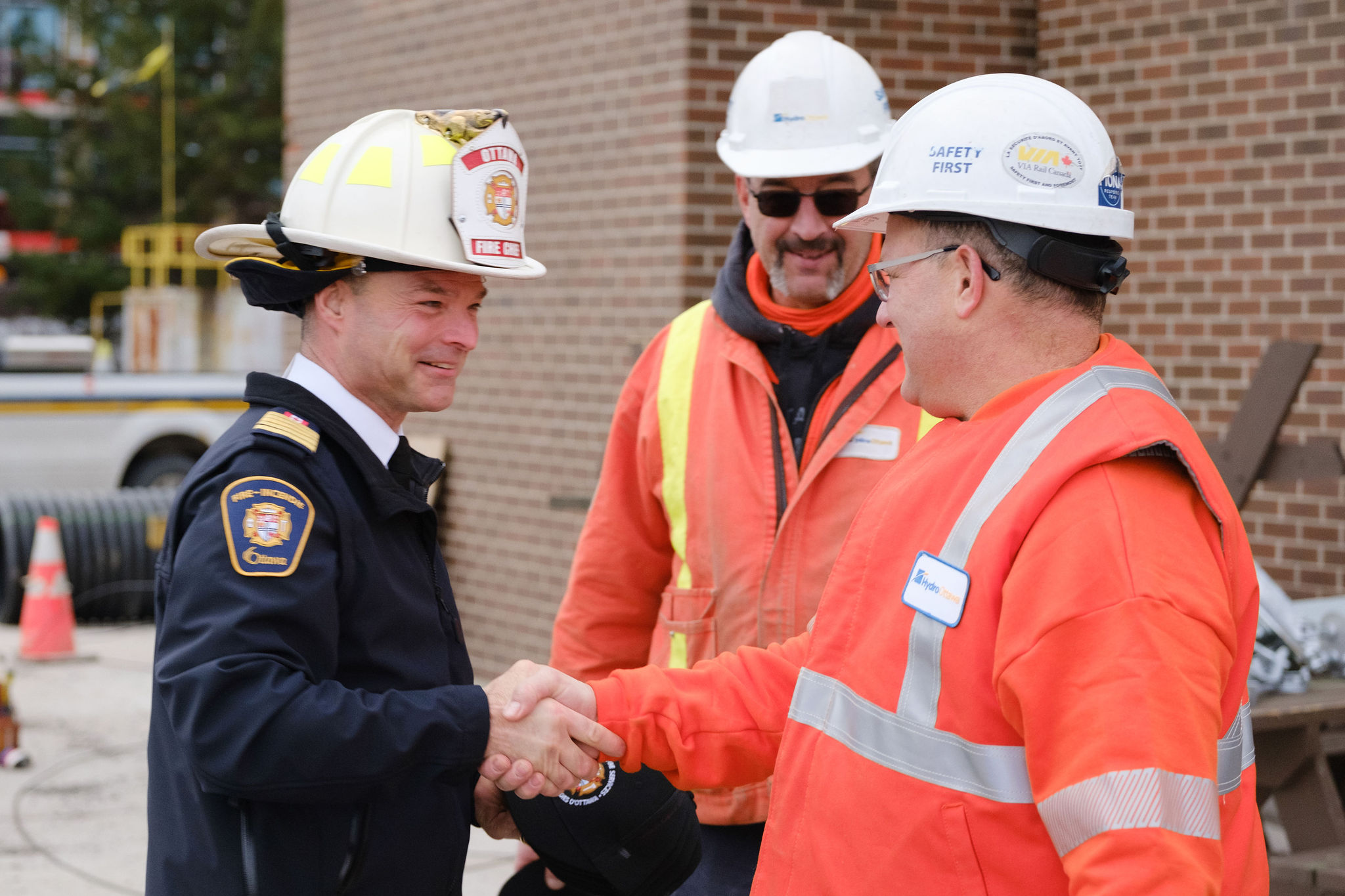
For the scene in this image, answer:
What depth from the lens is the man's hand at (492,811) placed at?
2.67 m

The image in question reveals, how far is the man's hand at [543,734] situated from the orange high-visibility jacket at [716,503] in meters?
0.41

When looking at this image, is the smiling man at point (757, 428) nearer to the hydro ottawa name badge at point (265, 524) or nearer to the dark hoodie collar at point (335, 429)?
the dark hoodie collar at point (335, 429)

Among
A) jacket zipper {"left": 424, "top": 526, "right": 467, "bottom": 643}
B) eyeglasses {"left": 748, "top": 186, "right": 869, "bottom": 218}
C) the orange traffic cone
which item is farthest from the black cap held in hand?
the orange traffic cone

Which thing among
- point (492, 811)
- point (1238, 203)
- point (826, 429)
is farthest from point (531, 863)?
point (1238, 203)

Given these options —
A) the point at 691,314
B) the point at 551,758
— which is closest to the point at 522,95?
the point at 691,314

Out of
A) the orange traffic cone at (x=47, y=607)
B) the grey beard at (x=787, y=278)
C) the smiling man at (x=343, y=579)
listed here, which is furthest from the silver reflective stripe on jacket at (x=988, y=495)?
the orange traffic cone at (x=47, y=607)

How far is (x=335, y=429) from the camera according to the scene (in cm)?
230

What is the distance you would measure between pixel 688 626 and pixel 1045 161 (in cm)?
157

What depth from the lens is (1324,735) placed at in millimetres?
4762

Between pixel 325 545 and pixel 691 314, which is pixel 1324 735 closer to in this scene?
pixel 691 314

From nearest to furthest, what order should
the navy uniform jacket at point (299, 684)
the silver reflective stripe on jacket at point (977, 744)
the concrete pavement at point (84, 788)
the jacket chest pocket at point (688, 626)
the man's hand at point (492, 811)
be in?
the silver reflective stripe on jacket at point (977, 744) < the navy uniform jacket at point (299, 684) < the man's hand at point (492, 811) < the jacket chest pocket at point (688, 626) < the concrete pavement at point (84, 788)

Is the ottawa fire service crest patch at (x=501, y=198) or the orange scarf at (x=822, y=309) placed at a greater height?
the ottawa fire service crest patch at (x=501, y=198)

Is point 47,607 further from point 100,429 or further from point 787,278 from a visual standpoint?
point 787,278

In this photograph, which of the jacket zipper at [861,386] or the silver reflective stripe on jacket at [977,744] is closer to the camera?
the silver reflective stripe on jacket at [977,744]
